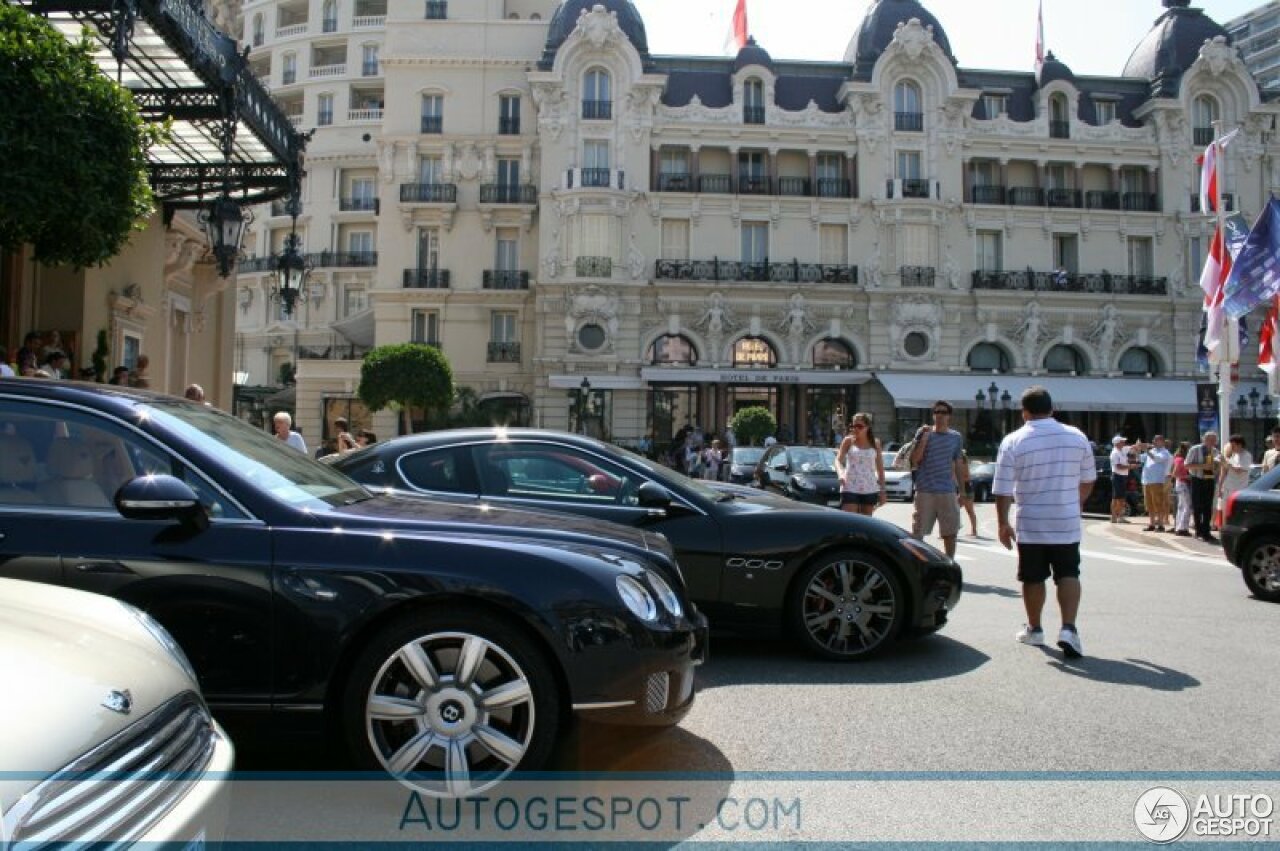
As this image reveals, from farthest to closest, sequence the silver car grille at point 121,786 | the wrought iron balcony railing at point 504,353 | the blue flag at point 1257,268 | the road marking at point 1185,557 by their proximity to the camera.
A: the wrought iron balcony railing at point 504,353
the blue flag at point 1257,268
the road marking at point 1185,557
the silver car grille at point 121,786

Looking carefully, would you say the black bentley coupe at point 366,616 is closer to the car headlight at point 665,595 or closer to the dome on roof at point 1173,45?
the car headlight at point 665,595

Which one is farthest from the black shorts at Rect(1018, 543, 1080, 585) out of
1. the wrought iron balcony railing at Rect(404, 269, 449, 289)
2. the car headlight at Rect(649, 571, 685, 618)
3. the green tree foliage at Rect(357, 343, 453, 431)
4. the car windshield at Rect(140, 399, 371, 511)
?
the wrought iron balcony railing at Rect(404, 269, 449, 289)

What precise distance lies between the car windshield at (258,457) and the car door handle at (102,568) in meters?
0.53

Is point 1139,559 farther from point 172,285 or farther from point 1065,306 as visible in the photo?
point 1065,306

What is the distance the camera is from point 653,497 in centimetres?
614

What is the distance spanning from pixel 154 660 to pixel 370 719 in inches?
46.8

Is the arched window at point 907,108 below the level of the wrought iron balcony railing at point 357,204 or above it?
above

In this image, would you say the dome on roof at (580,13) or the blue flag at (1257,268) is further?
the dome on roof at (580,13)

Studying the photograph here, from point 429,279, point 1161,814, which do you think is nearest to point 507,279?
point 429,279

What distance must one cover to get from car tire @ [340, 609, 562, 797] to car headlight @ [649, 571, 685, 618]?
59 cm

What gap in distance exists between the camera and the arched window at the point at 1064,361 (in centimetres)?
4353

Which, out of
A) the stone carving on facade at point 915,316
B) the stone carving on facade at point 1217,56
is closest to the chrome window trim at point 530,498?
the stone carving on facade at point 915,316

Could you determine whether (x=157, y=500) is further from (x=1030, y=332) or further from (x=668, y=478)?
(x=1030, y=332)

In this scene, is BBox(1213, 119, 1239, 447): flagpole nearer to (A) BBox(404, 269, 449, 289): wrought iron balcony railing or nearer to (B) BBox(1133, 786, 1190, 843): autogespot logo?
(B) BBox(1133, 786, 1190, 843): autogespot logo
